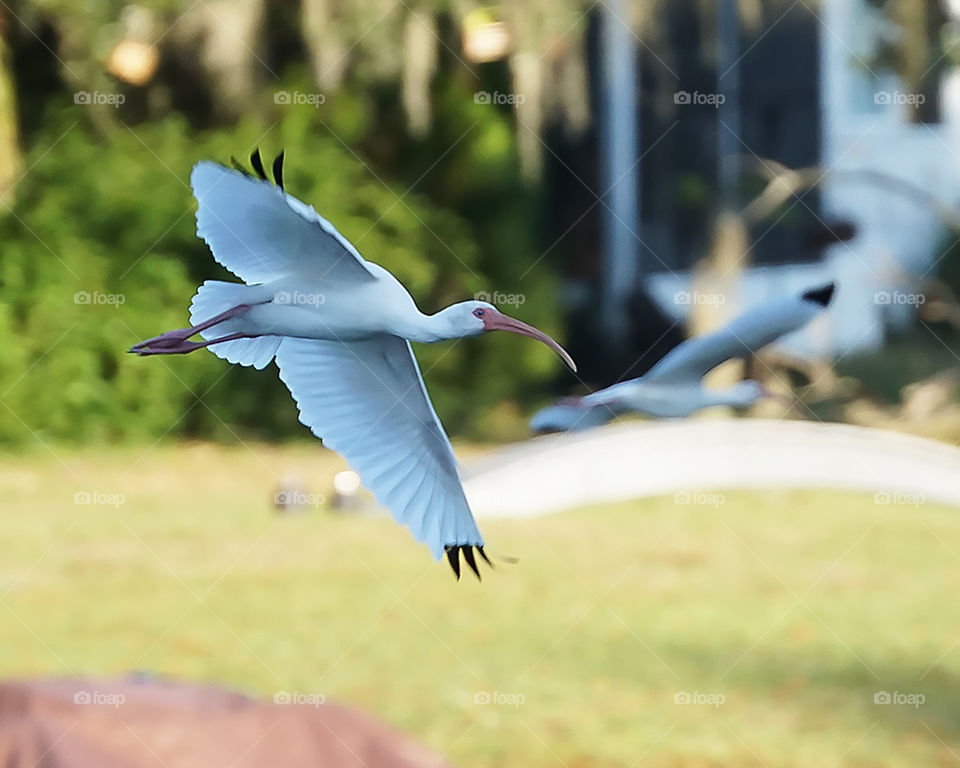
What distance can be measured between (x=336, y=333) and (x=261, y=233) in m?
0.16

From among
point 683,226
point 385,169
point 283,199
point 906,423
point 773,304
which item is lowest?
point 906,423

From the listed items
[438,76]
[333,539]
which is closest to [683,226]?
[438,76]

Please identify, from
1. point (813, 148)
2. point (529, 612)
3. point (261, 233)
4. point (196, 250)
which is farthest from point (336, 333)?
point (813, 148)

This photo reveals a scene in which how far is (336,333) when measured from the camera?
145 centimetres

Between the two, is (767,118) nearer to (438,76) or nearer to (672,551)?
(438,76)

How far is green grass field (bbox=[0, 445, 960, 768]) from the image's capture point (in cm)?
391

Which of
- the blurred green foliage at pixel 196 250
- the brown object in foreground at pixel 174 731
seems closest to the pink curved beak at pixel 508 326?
the brown object in foreground at pixel 174 731

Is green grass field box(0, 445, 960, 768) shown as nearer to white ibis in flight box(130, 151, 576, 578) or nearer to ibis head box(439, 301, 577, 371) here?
white ibis in flight box(130, 151, 576, 578)

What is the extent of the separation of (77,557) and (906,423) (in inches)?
150

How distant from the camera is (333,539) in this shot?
532 cm

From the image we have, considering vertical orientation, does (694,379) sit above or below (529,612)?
above

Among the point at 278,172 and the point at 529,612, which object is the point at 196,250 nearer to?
the point at 529,612

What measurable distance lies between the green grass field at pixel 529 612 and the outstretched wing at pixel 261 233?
2465 mm

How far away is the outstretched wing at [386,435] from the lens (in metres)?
1.60
